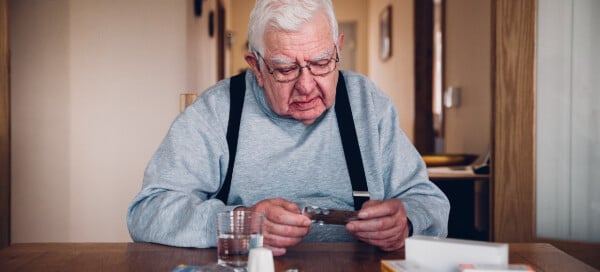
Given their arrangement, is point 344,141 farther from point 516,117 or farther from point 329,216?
point 516,117

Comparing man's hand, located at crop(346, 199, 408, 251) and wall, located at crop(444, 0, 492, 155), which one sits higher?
wall, located at crop(444, 0, 492, 155)

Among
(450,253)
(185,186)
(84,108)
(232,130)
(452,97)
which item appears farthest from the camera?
(452,97)

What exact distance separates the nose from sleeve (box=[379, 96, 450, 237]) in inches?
9.7

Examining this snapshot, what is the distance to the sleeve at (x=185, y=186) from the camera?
1.39m

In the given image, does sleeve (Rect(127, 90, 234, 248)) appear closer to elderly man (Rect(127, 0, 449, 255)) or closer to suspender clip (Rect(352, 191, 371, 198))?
elderly man (Rect(127, 0, 449, 255))

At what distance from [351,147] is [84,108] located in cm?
209

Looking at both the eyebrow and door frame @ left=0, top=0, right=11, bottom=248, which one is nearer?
the eyebrow

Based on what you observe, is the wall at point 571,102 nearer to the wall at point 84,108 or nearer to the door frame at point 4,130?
the wall at point 84,108

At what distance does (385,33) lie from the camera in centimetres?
750

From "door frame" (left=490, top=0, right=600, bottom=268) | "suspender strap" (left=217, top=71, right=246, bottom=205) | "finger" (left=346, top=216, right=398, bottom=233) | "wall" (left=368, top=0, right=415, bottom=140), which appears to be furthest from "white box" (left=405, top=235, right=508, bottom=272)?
"wall" (left=368, top=0, right=415, bottom=140)

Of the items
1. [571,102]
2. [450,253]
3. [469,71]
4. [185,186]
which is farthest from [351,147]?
[469,71]

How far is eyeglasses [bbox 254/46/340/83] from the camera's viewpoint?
1604 millimetres

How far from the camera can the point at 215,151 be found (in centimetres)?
163

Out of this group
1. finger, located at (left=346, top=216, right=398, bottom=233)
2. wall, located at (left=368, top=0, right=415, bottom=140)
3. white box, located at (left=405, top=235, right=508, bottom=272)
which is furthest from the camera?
wall, located at (left=368, top=0, right=415, bottom=140)
